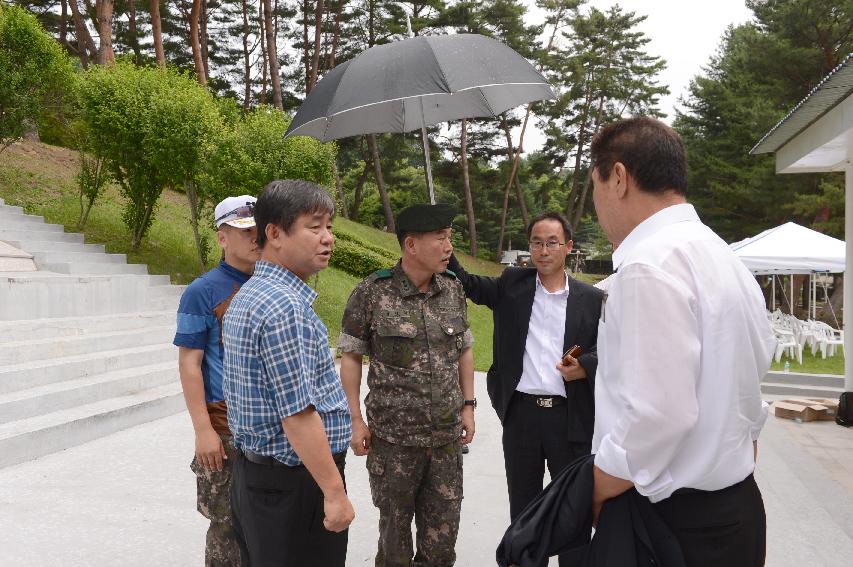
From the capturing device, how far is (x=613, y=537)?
1515 mm

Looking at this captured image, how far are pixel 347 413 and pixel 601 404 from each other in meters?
0.85

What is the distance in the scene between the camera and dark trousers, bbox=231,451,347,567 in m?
1.91

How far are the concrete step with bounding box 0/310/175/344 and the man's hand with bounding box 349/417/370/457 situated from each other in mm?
5491

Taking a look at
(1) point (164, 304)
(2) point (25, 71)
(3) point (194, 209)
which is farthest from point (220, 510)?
(2) point (25, 71)

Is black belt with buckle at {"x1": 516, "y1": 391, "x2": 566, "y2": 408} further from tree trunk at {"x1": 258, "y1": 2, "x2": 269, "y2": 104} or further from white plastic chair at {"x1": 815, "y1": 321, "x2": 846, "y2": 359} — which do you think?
tree trunk at {"x1": 258, "y1": 2, "x2": 269, "y2": 104}

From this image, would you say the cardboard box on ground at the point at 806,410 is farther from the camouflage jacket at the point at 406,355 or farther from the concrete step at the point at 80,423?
the concrete step at the point at 80,423

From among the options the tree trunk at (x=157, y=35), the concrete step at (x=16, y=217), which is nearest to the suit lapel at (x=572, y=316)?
the concrete step at (x=16, y=217)

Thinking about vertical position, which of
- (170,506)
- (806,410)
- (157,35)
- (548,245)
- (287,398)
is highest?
(157,35)

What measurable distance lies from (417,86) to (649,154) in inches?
62.3

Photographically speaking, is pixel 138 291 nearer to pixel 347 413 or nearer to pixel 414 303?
pixel 414 303

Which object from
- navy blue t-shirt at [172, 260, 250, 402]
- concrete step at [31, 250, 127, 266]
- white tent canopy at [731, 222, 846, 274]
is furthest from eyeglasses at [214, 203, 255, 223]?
white tent canopy at [731, 222, 846, 274]

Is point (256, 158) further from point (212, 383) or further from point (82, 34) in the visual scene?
point (82, 34)

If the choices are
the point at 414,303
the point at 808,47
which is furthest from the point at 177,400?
the point at 808,47

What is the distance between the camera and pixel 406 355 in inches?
114
